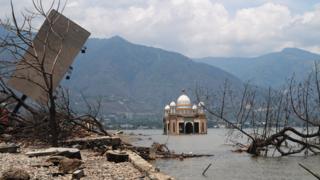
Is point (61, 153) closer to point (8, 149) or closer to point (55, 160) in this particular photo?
point (55, 160)

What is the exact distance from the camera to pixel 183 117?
132 metres

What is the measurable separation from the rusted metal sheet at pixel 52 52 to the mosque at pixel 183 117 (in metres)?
102

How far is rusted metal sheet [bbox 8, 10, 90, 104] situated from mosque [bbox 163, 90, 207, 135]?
335ft

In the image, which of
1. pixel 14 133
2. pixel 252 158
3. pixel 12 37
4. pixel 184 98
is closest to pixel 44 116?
pixel 14 133

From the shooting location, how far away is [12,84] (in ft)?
81.8

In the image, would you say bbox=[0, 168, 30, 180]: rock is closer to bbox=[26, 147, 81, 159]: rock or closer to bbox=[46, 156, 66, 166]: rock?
bbox=[46, 156, 66, 166]: rock

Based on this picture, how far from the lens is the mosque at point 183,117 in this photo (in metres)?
131

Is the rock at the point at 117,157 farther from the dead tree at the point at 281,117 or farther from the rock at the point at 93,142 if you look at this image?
the dead tree at the point at 281,117

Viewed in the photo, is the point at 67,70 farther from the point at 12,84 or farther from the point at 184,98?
the point at 184,98

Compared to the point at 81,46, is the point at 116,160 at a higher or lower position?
lower

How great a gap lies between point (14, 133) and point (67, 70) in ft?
12.3

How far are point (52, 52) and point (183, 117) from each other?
4304 inches

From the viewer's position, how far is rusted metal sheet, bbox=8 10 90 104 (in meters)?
23.4

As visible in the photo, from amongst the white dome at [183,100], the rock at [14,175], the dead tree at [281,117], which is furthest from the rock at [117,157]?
the white dome at [183,100]
